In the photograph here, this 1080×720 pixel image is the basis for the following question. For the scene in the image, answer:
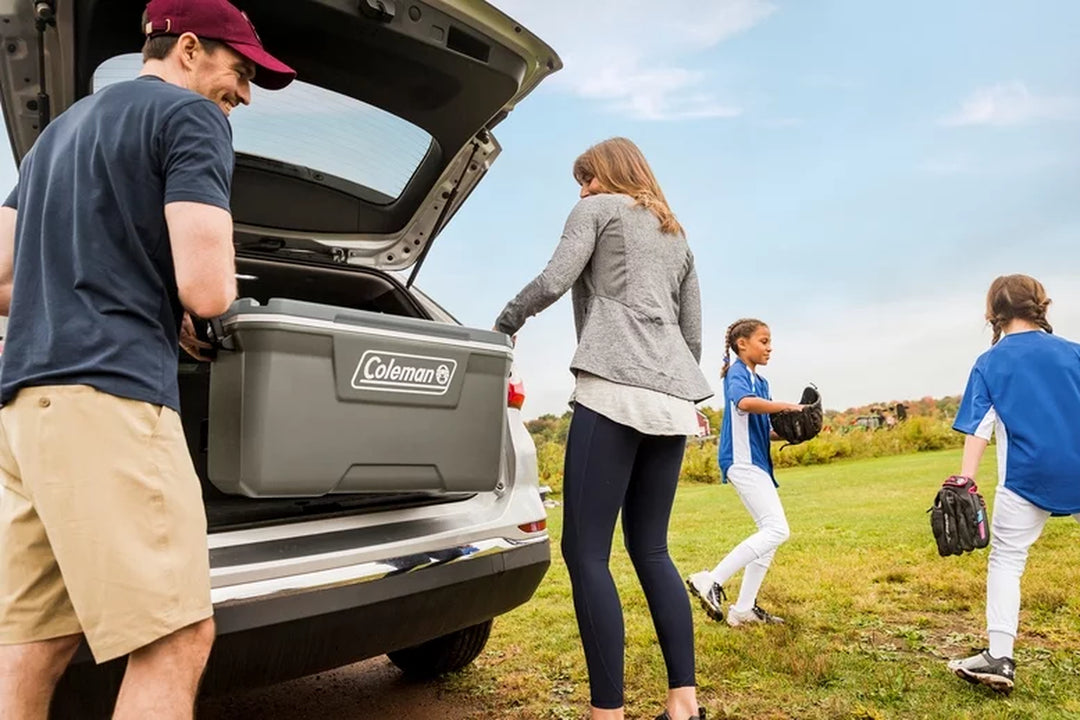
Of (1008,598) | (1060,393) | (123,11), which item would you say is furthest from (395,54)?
(1008,598)

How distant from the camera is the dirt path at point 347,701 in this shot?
10.0ft

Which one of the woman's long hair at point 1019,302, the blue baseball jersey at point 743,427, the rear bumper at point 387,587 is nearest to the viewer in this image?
the rear bumper at point 387,587

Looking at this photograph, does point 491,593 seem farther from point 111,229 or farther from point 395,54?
point 395,54

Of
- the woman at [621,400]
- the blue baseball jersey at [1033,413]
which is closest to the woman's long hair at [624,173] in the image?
the woman at [621,400]

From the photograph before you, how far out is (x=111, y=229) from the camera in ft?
5.36

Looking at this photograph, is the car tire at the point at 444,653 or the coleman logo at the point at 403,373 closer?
the coleman logo at the point at 403,373

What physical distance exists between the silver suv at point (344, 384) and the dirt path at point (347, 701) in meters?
0.18

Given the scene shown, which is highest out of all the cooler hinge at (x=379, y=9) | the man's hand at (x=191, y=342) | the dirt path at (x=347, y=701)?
the cooler hinge at (x=379, y=9)

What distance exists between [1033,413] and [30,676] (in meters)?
3.26

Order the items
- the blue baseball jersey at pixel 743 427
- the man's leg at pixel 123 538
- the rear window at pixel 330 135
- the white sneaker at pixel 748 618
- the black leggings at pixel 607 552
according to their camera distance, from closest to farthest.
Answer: the man's leg at pixel 123 538 < the black leggings at pixel 607 552 < the rear window at pixel 330 135 < the white sneaker at pixel 748 618 < the blue baseball jersey at pixel 743 427

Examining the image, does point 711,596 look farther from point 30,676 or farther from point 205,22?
point 205,22

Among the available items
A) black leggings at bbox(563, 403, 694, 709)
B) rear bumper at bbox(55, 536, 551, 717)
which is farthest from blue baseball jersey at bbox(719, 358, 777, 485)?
rear bumper at bbox(55, 536, 551, 717)

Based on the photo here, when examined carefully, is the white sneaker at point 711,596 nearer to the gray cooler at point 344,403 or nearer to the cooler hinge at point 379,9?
the gray cooler at point 344,403

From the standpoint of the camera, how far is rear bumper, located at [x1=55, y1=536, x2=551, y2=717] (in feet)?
6.43
